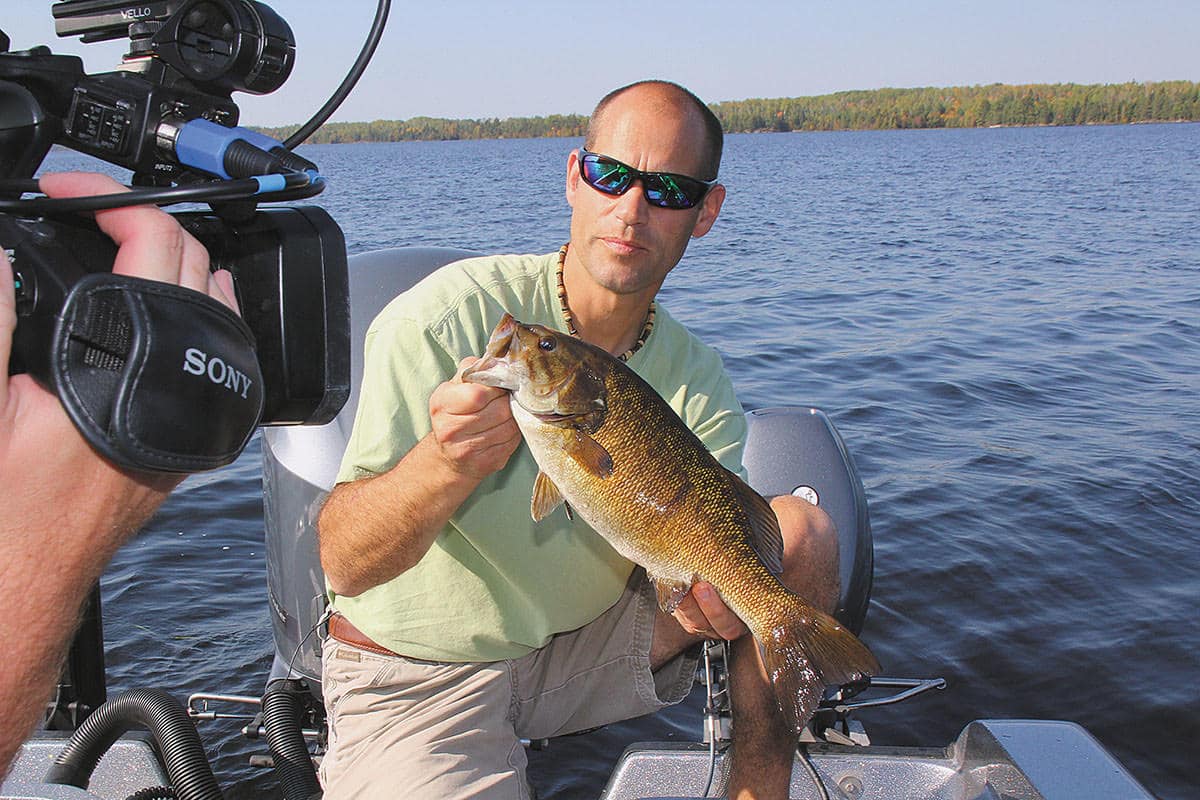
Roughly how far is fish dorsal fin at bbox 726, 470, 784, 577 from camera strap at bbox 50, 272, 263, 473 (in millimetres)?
1889

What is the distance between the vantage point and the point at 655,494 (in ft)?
9.09

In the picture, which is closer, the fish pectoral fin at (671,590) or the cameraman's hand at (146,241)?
the cameraman's hand at (146,241)

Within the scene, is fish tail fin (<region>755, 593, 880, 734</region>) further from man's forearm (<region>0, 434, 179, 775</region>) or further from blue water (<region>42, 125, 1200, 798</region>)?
blue water (<region>42, 125, 1200, 798</region>)

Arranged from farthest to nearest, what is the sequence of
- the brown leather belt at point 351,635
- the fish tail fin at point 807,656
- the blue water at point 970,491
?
1. the blue water at point 970,491
2. the brown leather belt at point 351,635
3. the fish tail fin at point 807,656

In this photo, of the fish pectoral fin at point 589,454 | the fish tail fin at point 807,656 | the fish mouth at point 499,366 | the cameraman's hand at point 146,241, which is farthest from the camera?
the fish tail fin at point 807,656

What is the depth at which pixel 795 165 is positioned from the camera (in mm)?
54875

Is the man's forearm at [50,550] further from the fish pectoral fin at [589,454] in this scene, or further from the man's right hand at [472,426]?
the fish pectoral fin at [589,454]

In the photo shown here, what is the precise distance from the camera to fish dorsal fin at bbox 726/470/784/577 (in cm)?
295

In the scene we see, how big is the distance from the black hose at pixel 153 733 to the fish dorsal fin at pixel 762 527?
1.92m

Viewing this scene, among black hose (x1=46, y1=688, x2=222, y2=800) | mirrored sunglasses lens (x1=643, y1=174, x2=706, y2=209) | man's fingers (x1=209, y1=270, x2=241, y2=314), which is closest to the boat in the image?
black hose (x1=46, y1=688, x2=222, y2=800)

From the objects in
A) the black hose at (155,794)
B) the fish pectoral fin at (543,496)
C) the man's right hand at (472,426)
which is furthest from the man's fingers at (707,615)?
the black hose at (155,794)

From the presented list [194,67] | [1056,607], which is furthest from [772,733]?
[1056,607]

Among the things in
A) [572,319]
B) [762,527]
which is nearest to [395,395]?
[572,319]

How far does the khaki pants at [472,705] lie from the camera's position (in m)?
3.04
